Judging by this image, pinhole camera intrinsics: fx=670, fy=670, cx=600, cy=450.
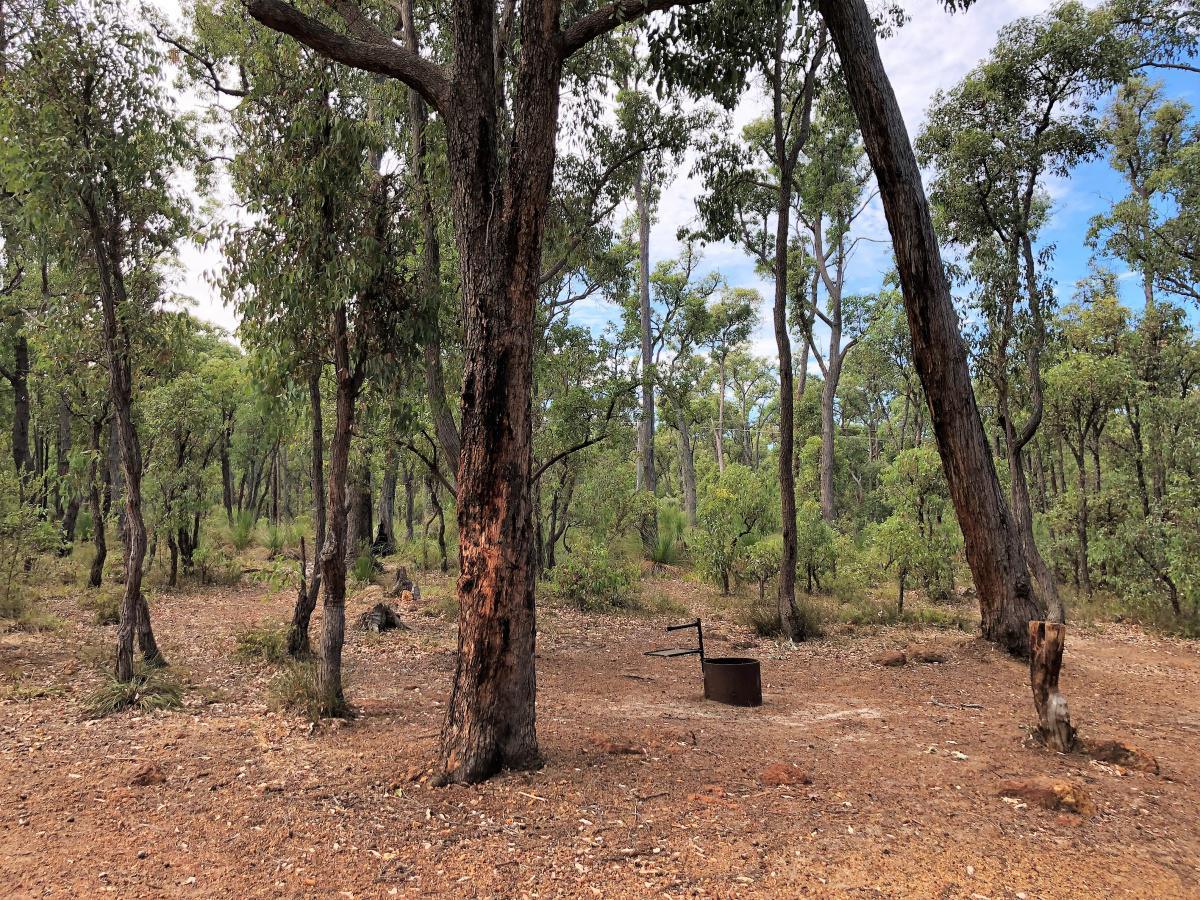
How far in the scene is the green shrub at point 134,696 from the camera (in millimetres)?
5358

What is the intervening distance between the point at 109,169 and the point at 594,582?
8.29m

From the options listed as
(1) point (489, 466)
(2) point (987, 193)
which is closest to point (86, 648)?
(1) point (489, 466)

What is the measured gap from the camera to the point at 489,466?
3889mm

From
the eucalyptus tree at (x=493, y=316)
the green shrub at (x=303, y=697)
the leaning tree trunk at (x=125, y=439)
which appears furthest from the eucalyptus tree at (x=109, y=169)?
the eucalyptus tree at (x=493, y=316)

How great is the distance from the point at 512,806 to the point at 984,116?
1065 centimetres

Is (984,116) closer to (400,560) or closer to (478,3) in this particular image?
(478,3)

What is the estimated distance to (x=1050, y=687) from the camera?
455 cm

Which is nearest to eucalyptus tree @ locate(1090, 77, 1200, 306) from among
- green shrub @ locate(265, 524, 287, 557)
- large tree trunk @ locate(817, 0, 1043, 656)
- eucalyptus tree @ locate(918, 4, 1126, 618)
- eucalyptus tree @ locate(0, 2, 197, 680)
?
eucalyptus tree @ locate(918, 4, 1126, 618)

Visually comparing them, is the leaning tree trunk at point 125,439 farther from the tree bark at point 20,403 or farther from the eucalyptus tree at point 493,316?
the tree bark at point 20,403

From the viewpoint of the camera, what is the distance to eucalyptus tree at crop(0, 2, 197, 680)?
17.8ft

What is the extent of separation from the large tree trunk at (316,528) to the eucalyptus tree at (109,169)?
1.38 meters

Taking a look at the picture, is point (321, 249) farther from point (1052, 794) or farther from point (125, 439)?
point (1052, 794)

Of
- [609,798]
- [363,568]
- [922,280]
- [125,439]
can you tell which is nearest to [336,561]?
[125,439]

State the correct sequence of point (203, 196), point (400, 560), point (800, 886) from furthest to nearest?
point (400, 560)
point (203, 196)
point (800, 886)
